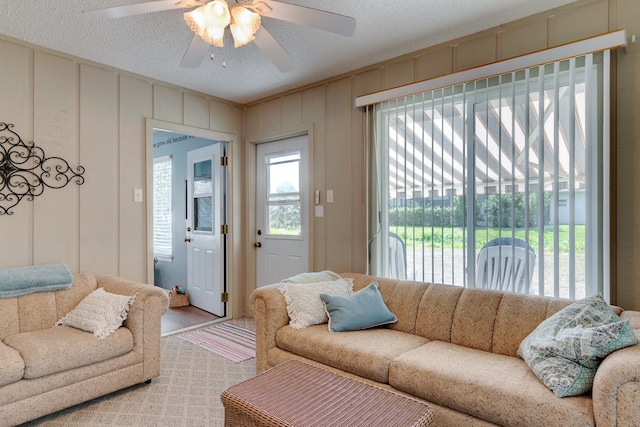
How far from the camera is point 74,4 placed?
2.20 meters

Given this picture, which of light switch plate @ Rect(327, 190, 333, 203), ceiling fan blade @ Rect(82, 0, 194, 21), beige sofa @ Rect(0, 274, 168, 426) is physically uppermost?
ceiling fan blade @ Rect(82, 0, 194, 21)

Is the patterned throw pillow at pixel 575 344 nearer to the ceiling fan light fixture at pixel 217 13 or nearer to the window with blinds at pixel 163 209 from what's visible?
the ceiling fan light fixture at pixel 217 13

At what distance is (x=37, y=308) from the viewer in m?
2.50

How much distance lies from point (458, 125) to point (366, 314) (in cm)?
147

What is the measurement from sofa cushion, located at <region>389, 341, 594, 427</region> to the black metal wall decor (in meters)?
2.84

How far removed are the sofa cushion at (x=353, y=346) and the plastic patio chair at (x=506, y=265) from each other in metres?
0.62

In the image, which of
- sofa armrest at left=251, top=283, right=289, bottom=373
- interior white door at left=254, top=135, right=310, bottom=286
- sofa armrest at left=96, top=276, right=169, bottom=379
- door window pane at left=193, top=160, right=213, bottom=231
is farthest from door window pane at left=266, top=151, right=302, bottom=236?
sofa armrest at left=96, top=276, right=169, bottom=379

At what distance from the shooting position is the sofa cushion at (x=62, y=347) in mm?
2037

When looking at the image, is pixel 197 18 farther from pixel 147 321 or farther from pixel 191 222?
→ pixel 191 222

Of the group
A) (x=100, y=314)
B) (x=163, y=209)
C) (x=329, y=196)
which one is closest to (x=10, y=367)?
(x=100, y=314)

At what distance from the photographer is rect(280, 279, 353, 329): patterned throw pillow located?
2.53 m

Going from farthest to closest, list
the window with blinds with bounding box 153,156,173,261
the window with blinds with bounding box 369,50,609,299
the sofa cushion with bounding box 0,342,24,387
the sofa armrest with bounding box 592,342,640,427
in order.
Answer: the window with blinds with bounding box 153,156,173,261 → the window with blinds with bounding box 369,50,609,299 → the sofa cushion with bounding box 0,342,24,387 → the sofa armrest with bounding box 592,342,640,427

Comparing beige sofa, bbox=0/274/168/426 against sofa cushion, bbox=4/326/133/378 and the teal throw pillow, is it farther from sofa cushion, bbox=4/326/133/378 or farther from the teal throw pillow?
the teal throw pillow

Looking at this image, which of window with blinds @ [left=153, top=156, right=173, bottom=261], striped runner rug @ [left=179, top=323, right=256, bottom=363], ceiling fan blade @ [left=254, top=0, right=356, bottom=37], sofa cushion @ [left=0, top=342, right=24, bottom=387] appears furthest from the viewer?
window with blinds @ [left=153, top=156, right=173, bottom=261]
